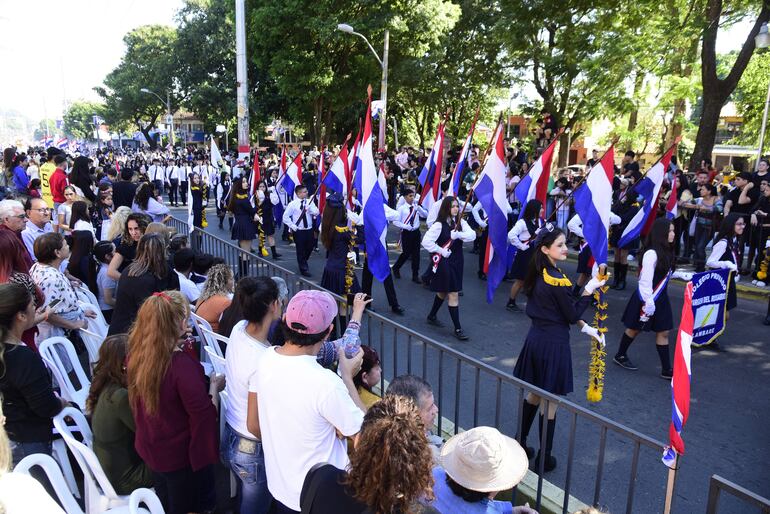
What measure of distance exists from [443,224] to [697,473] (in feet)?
13.2

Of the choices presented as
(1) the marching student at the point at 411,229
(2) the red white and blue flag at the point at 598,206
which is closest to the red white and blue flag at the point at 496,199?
(2) the red white and blue flag at the point at 598,206

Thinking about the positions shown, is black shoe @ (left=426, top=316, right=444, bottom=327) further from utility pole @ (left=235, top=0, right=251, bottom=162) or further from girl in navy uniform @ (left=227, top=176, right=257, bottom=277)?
utility pole @ (left=235, top=0, right=251, bottom=162)

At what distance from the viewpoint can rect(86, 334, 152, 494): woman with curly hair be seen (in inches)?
117

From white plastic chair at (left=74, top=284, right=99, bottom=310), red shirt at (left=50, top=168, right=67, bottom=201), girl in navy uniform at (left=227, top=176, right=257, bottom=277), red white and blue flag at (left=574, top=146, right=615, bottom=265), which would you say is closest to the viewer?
white plastic chair at (left=74, top=284, right=99, bottom=310)

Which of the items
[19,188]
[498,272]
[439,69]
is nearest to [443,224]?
[498,272]

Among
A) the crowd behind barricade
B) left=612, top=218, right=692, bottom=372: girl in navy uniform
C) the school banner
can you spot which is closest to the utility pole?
the crowd behind barricade

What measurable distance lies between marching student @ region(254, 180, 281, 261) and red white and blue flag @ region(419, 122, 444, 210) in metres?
3.96

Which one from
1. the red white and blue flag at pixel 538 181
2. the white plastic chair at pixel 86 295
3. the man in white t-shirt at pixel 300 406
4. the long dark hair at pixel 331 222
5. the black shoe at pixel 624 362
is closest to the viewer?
the man in white t-shirt at pixel 300 406

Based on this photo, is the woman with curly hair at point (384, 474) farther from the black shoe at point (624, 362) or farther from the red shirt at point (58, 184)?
the red shirt at point (58, 184)

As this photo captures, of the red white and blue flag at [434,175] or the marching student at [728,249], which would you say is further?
the red white and blue flag at [434,175]

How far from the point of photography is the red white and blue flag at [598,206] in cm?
565

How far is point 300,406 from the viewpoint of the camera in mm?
2387

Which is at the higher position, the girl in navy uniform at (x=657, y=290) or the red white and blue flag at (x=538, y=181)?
the red white and blue flag at (x=538, y=181)

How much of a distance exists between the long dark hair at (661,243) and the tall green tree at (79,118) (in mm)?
99452
